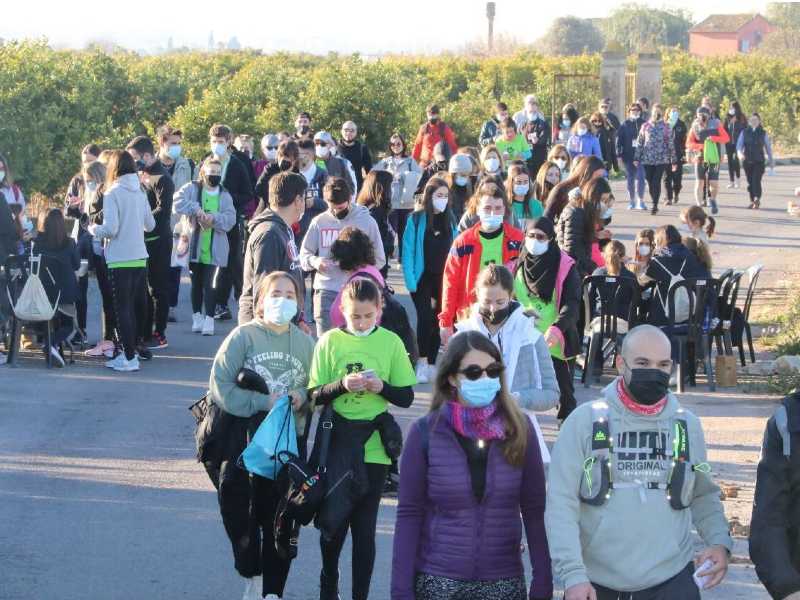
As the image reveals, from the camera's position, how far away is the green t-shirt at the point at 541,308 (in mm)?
9211

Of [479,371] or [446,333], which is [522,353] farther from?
[446,333]

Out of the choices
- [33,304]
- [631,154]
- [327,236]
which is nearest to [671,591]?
[327,236]

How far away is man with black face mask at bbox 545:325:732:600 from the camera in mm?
4762

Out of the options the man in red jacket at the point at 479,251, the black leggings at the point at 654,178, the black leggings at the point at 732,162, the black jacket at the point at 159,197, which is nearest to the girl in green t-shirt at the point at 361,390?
the man in red jacket at the point at 479,251

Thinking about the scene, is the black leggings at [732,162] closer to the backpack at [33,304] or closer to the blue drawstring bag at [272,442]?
the backpack at [33,304]

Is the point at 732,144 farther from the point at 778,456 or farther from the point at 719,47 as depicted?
the point at 719,47

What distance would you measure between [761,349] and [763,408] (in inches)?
108

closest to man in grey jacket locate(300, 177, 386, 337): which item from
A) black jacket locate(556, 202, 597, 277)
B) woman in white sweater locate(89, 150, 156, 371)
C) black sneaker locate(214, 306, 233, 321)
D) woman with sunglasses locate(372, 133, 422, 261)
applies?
black jacket locate(556, 202, 597, 277)

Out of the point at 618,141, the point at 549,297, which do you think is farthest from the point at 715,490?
the point at 618,141

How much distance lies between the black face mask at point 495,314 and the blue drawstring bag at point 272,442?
111 centimetres

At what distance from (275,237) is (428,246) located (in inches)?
139

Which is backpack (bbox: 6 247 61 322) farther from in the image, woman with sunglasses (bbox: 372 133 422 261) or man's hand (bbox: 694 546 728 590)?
man's hand (bbox: 694 546 728 590)

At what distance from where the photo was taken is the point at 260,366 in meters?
6.54

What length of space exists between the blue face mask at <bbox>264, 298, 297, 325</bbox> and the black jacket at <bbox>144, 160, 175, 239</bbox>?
22.8 feet
